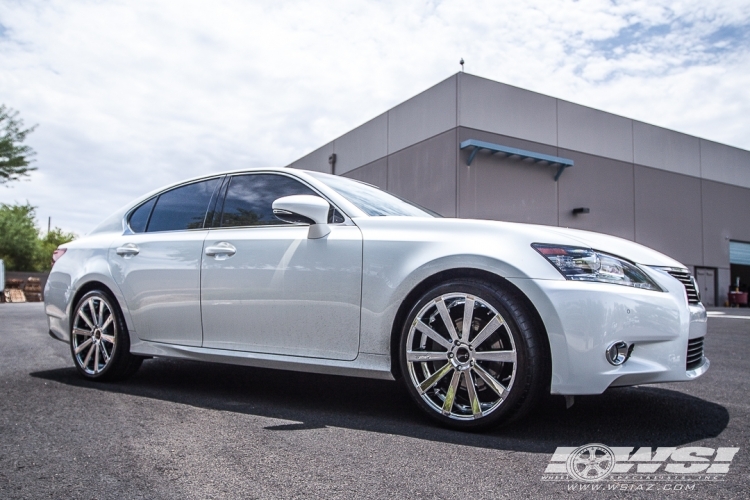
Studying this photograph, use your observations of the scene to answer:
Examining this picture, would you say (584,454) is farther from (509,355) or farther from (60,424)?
(60,424)

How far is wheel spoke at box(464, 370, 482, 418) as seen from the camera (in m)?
2.75

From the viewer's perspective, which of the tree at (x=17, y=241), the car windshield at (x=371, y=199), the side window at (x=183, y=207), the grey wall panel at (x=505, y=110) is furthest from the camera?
the tree at (x=17, y=241)

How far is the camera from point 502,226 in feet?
9.77

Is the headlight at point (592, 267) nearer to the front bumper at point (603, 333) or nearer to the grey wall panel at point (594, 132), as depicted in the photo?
the front bumper at point (603, 333)

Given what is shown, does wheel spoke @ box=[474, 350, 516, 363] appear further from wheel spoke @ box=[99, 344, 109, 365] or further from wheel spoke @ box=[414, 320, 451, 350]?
wheel spoke @ box=[99, 344, 109, 365]

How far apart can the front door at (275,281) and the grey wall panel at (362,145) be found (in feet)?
63.3

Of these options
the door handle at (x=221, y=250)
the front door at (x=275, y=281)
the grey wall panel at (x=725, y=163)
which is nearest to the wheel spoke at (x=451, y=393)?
the front door at (x=275, y=281)

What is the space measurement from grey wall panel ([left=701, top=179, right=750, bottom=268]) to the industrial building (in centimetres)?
5

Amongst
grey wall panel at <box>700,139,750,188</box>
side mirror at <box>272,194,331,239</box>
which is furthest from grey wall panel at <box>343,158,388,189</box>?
side mirror at <box>272,194,331,239</box>

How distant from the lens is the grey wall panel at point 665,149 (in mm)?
24484

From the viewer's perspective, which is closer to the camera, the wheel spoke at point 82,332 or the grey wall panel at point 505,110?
the wheel spoke at point 82,332

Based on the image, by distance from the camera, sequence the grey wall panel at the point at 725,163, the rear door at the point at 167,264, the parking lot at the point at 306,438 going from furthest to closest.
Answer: the grey wall panel at the point at 725,163, the rear door at the point at 167,264, the parking lot at the point at 306,438

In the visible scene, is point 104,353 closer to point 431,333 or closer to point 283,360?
point 283,360

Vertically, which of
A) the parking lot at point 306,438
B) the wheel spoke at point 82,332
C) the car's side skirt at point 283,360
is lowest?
the parking lot at point 306,438
